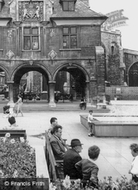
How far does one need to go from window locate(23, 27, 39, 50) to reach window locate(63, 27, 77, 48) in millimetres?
2567

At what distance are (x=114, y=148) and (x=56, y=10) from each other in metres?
18.4

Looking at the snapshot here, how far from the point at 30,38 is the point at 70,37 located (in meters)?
3.66

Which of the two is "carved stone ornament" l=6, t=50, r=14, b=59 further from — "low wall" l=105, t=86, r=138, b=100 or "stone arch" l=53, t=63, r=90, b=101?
"low wall" l=105, t=86, r=138, b=100

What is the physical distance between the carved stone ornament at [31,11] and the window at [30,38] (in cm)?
95

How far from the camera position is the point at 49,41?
23672 millimetres

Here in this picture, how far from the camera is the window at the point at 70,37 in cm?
2370

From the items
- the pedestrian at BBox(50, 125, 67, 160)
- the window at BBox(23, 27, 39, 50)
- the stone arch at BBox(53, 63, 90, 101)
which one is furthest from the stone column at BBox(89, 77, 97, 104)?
the pedestrian at BBox(50, 125, 67, 160)

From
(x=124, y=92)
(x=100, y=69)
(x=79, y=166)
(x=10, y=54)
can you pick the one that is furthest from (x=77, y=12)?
(x=79, y=166)

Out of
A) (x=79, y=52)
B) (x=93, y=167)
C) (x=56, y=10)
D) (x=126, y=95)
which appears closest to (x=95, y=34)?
(x=79, y=52)

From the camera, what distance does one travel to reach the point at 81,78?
88.9 ft

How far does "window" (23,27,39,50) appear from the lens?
2370 centimetres

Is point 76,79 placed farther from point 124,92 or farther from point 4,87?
point 4,87

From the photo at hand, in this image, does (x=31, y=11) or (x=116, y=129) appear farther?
(x=31, y=11)

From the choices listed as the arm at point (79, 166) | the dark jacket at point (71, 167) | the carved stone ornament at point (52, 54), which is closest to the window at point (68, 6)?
the carved stone ornament at point (52, 54)
